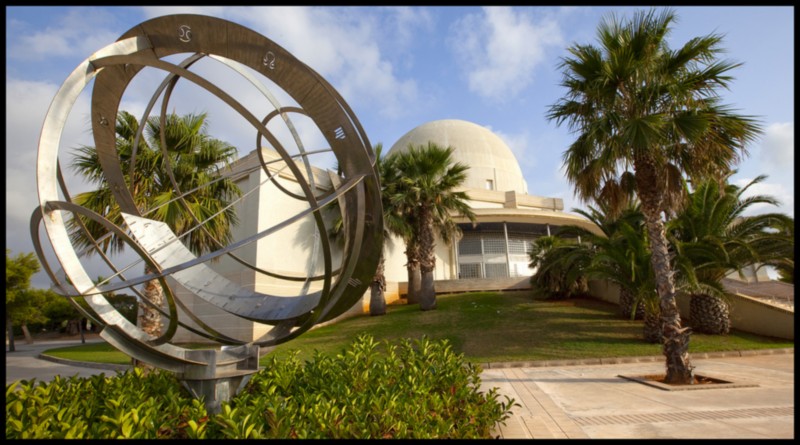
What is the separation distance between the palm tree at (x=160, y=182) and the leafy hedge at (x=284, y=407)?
5287mm

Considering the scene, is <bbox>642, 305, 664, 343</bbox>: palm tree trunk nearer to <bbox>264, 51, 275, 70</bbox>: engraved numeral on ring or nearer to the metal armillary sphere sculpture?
the metal armillary sphere sculpture

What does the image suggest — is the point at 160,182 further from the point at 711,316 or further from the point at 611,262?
the point at 711,316

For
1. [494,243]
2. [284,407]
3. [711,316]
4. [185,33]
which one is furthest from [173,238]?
[494,243]

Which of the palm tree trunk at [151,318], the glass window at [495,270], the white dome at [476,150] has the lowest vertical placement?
the palm tree trunk at [151,318]

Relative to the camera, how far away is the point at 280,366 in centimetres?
762

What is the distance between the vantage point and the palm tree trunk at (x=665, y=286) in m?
10.9

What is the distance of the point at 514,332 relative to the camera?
19.2 m

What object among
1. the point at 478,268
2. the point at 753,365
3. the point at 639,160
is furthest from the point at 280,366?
the point at 478,268

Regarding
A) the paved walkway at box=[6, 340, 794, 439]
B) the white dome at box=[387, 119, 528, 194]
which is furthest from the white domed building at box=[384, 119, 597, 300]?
the paved walkway at box=[6, 340, 794, 439]

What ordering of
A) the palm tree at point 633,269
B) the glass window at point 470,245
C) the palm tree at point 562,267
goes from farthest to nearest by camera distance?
the glass window at point 470,245, the palm tree at point 562,267, the palm tree at point 633,269

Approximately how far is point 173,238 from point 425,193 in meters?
17.9

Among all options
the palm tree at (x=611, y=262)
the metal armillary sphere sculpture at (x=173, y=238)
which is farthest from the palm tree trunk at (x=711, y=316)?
the metal armillary sphere sculpture at (x=173, y=238)

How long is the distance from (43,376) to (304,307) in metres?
14.3

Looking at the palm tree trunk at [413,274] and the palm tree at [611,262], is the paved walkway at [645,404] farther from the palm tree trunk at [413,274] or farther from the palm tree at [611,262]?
the palm tree trunk at [413,274]
